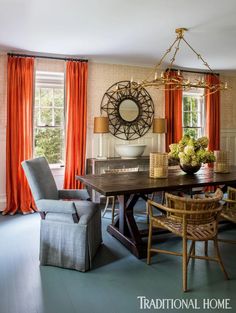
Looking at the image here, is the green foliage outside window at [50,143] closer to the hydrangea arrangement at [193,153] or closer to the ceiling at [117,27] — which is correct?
the ceiling at [117,27]

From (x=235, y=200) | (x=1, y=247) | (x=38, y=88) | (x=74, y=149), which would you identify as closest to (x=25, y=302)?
(x=1, y=247)

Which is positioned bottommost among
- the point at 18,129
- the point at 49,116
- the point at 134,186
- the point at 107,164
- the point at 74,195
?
the point at 74,195

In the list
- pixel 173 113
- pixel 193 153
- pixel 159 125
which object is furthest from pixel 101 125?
pixel 193 153

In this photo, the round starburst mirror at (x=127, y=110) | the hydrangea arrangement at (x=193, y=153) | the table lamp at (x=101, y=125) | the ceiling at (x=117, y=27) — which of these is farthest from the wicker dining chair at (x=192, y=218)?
the round starburst mirror at (x=127, y=110)

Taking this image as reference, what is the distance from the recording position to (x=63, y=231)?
2791mm

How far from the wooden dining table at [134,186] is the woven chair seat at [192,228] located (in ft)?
1.00

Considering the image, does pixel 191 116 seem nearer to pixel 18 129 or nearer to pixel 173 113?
pixel 173 113

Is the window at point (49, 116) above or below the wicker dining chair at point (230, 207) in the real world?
above

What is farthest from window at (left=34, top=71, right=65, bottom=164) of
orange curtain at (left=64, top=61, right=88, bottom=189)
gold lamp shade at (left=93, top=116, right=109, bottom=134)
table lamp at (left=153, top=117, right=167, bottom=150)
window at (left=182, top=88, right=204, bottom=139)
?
window at (left=182, top=88, right=204, bottom=139)

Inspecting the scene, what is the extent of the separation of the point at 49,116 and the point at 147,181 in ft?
8.98

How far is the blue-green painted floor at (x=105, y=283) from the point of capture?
220 centimetres

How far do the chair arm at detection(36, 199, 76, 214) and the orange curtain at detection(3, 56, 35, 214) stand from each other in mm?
1975

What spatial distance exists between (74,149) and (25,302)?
3.07 metres

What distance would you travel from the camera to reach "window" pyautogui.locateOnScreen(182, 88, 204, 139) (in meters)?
6.25
